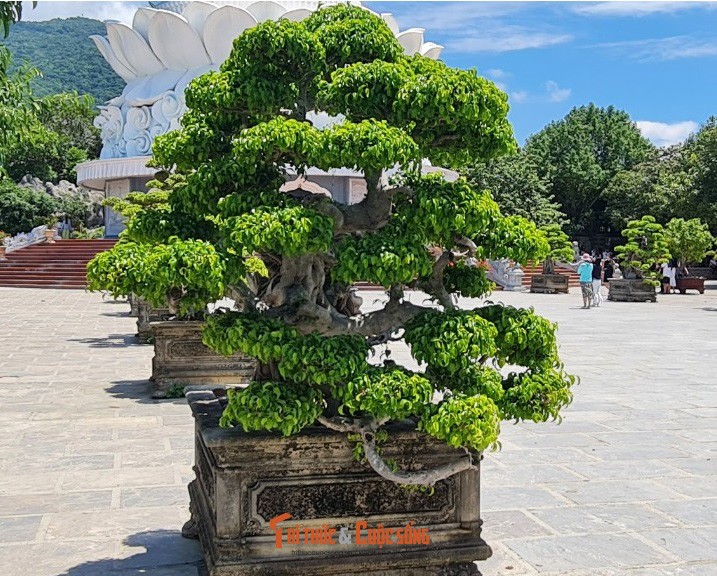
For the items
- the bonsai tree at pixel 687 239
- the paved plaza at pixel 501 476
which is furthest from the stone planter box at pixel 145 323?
the bonsai tree at pixel 687 239

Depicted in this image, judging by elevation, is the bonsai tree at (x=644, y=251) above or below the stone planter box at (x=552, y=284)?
above

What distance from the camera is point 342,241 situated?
353 cm

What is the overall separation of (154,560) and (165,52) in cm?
3142

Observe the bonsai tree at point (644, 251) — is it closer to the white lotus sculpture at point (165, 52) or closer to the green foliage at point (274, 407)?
the white lotus sculpture at point (165, 52)

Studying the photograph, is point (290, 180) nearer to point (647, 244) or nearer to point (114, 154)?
point (647, 244)

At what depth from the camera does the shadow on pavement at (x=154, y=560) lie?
398 cm

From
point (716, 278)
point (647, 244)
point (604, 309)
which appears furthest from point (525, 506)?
point (716, 278)

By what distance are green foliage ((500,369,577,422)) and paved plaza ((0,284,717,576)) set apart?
949 mm

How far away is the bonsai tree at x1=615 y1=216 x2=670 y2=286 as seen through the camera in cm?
2500

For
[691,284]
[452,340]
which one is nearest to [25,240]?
[691,284]

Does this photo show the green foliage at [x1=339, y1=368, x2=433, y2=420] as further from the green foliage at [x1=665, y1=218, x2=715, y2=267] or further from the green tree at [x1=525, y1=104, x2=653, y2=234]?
the green tree at [x1=525, y1=104, x2=653, y2=234]

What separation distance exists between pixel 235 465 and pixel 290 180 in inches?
55.8

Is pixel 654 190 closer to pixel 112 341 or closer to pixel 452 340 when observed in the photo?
pixel 112 341

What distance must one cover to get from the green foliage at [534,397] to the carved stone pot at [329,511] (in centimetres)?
36
